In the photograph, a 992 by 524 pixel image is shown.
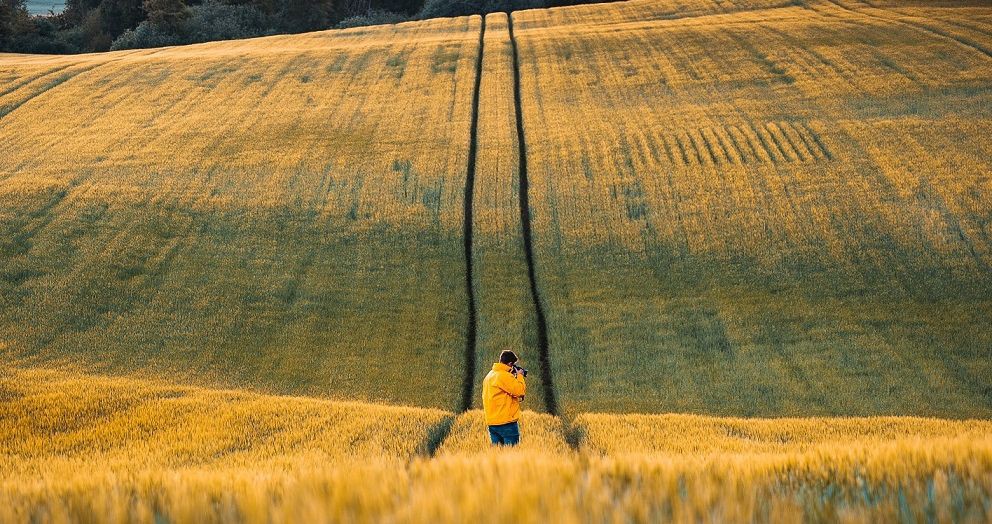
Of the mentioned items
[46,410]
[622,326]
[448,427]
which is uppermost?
[46,410]

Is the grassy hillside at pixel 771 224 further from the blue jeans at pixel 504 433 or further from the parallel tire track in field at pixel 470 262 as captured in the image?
the blue jeans at pixel 504 433

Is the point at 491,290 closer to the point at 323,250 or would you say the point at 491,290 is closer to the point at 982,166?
the point at 323,250

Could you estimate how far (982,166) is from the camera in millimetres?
27141

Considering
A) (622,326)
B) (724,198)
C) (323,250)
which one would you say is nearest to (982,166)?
(724,198)

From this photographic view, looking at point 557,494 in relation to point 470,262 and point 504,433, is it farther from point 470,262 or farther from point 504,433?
point 470,262

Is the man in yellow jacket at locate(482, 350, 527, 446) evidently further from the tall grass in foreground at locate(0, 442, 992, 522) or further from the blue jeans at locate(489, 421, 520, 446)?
the tall grass in foreground at locate(0, 442, 992, 522)

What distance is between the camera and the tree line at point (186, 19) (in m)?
64.7

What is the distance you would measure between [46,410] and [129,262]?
993cm

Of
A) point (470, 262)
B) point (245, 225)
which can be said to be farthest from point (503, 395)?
point (245, 225)

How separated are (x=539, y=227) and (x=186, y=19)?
52.8 metres

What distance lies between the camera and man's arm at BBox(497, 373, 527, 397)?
10477 millimetres

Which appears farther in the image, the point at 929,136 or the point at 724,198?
the point at 929,136

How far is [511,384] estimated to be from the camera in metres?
10.5

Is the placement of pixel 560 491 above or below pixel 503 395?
above
